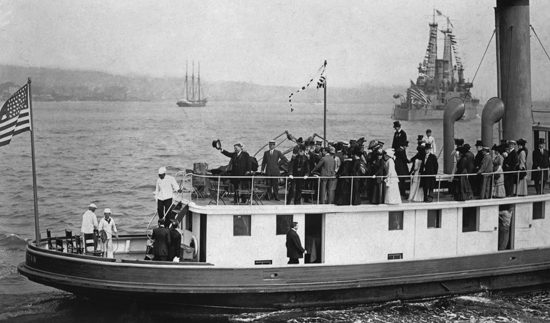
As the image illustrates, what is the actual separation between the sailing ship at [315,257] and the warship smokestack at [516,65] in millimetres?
3099

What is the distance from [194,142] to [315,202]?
39364mm

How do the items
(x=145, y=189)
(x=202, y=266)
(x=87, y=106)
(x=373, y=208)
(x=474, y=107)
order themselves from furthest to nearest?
(x=87, y=106) → (x=474, y=107) → (x=145, y=189) → (x=373, y=208) → (x=202, y=266)

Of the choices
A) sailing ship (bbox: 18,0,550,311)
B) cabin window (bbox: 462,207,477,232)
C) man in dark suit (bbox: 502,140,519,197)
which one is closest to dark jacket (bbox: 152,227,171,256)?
sailing ship (bbox: 18,0,550,311)

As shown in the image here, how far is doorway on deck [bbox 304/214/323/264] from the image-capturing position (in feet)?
57.9

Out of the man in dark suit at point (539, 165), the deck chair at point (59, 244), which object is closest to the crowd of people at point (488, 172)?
the man in dark suit at point (539, 165)

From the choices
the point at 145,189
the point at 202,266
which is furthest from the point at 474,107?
the point at 202,266

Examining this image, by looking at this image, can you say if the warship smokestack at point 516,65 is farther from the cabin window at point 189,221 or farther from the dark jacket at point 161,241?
the dark jacket at point 161,241

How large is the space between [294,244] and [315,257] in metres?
1.26

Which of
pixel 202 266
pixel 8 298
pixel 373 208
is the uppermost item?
pixel 373 208

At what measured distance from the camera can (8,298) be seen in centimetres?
2053

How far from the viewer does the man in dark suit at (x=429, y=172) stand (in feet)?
59.6

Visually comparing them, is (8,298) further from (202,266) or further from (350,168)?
(350,168)

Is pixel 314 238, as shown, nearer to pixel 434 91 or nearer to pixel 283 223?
pixel 283 223

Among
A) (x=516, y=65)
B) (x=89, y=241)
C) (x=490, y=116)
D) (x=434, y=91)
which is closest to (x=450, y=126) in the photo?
(x=490, y=116)
